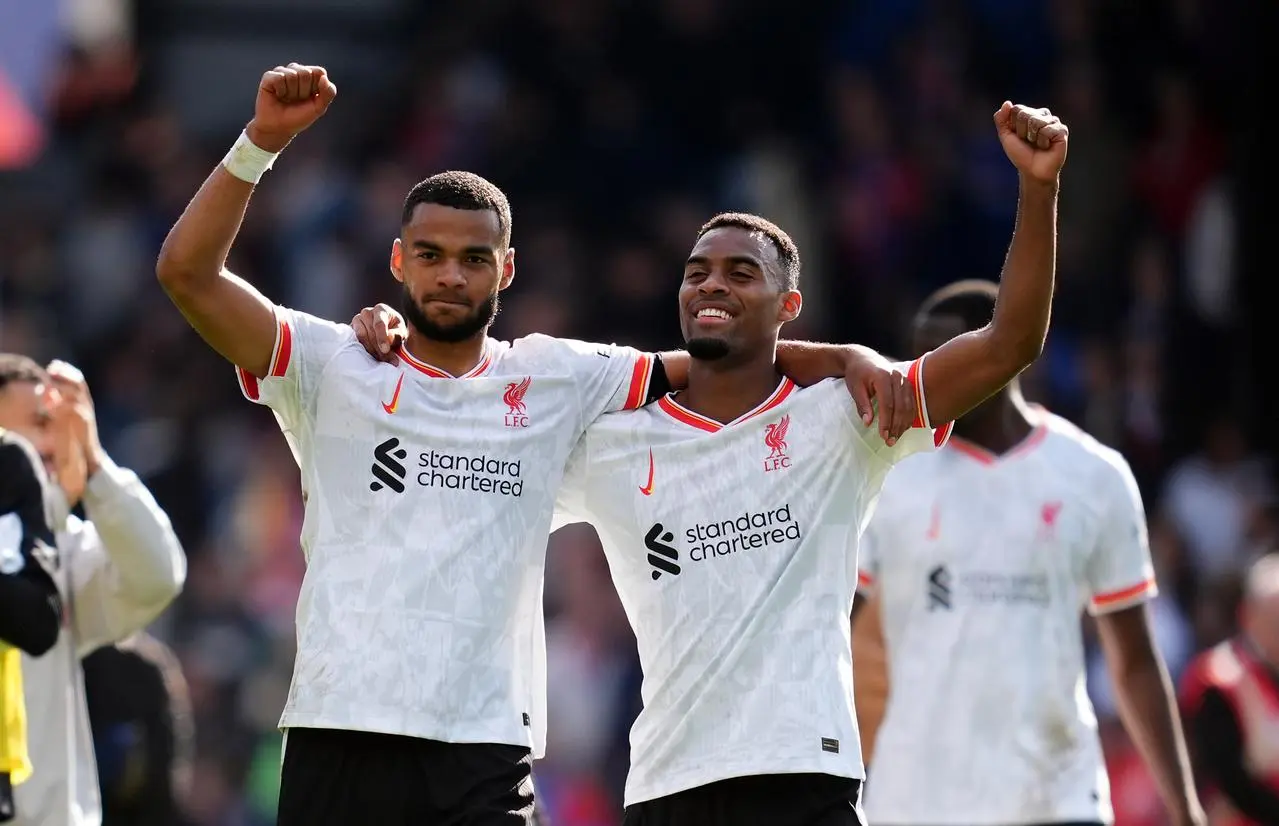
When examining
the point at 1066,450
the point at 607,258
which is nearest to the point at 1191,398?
the point at 607,258

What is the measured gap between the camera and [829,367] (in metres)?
6.66

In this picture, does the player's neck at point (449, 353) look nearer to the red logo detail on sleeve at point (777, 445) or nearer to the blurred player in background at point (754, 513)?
the blurred player in background at point (754, 513)

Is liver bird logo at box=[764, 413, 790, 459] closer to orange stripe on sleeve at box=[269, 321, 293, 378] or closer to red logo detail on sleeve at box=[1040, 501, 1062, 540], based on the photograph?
orange stripe on sleeve at box=[269, 321, 293, 378]

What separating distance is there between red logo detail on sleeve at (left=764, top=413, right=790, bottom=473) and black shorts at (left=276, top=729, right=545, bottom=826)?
3.65 feet

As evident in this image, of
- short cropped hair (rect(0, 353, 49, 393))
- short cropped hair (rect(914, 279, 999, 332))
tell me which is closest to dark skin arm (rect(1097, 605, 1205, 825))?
short cropped hair (rect(914, 279, 999, 332))

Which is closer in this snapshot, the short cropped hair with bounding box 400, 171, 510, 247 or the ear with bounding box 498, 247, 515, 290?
the short cropped hair with bounding box 400, 171, 510, 247

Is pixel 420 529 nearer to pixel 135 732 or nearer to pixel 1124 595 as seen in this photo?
pixel 135 732

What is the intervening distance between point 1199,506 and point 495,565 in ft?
25.7

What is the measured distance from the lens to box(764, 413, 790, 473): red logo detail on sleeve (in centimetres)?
647

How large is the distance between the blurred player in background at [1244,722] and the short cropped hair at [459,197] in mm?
4109

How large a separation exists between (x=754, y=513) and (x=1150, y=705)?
2.04 meters

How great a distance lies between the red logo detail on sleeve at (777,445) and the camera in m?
6.47

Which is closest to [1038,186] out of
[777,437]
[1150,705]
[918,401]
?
[918,401]

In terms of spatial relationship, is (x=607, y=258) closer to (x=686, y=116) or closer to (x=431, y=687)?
(x=686, y=116)
